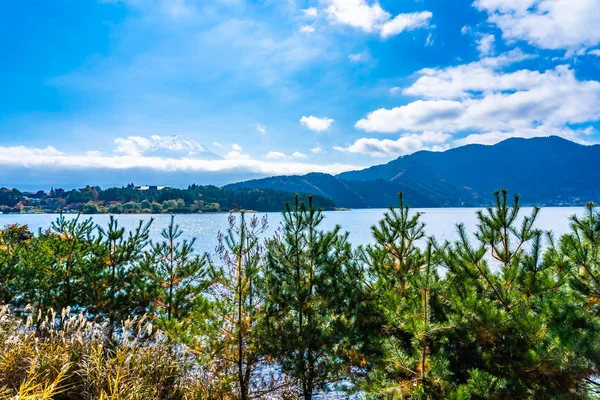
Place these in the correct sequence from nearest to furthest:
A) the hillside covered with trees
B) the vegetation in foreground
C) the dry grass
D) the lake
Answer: the vegetation in foreground, the dry grass, the lake, the hillside covered with trees

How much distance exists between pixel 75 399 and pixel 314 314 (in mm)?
3903

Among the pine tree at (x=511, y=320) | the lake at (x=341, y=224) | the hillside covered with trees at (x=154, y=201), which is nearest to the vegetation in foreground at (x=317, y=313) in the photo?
the pine tree at (x=511, y=320)

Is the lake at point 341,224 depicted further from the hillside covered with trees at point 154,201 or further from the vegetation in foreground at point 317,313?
the hillside covered with trees at point 154,201

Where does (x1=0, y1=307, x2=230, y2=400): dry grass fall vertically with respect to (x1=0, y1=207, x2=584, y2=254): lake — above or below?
above

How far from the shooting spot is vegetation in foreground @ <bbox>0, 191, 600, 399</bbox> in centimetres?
411

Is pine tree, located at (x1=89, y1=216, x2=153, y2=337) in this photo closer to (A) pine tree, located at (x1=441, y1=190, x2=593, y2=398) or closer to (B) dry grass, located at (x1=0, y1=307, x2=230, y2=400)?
(B) dry grass, located at (x1=0, y1=307, x2=230, y2=400)

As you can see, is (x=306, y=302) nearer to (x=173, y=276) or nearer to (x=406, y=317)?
(x=406, y=317)

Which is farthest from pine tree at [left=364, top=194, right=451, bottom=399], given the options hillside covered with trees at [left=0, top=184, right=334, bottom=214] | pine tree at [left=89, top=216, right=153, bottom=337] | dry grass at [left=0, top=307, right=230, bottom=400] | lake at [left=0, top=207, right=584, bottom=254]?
hillside covered with trees at [left=0, top=184, right=334, bottom=214]

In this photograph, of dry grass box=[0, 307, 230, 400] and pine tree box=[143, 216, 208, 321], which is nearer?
dry grass box=[0, 307, 230, 400]

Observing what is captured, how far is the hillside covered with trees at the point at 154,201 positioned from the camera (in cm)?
13712

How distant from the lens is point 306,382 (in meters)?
6.82

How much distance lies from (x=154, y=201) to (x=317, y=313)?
151m

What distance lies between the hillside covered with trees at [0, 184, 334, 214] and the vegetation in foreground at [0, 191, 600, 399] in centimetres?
11698

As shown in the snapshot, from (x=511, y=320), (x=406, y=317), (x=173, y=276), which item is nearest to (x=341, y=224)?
(x=173, y=276)
